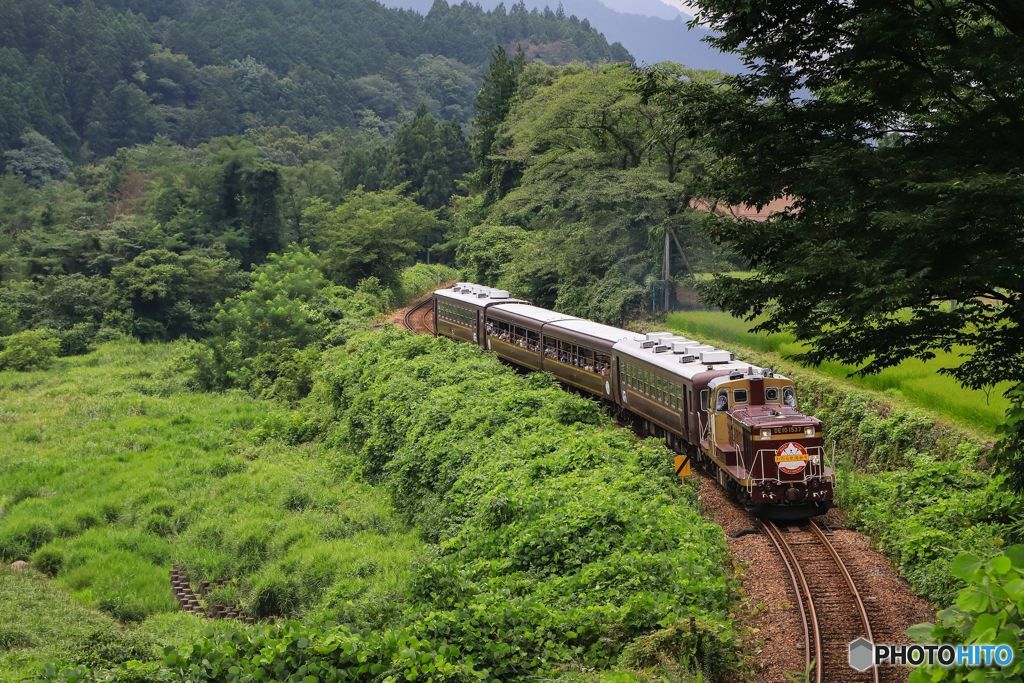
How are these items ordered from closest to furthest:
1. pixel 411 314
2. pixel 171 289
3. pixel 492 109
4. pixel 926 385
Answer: pixel 926 385, pixel 411 314, pixel 171 289, pixel 492 109

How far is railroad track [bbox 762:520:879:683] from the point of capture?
11734mm

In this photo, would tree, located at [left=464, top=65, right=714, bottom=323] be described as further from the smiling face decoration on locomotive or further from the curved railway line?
the curved railway line

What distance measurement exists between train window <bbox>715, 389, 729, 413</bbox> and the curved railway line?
2407 millimetres

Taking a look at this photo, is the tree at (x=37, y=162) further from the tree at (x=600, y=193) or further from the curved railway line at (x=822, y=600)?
the curved railway line at (x=822, y=600)

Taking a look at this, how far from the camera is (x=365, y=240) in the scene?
52.2 meters

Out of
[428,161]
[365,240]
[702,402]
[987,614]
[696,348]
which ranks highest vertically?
[428,161]

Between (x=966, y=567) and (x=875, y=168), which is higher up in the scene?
(x=875, y=168)

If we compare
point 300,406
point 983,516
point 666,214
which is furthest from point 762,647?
point 300,406

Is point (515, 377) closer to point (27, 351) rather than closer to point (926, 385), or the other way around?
point (926, 385)

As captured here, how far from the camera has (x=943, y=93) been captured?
10352 mm

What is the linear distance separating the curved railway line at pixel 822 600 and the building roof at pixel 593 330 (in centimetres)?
876

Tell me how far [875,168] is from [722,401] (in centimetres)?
876

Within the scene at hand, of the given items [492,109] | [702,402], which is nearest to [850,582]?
[702,402]

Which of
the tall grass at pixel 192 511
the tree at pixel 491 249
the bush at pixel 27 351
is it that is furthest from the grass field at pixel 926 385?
the bush at pixel 27 351
